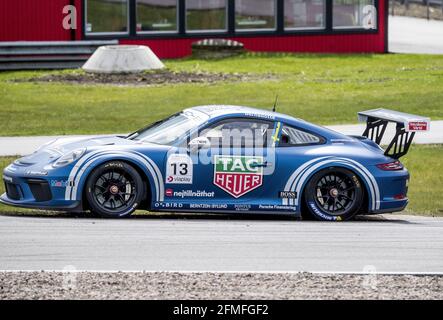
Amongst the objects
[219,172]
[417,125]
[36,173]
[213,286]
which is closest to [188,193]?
[219,172]

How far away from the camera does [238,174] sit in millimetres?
13414

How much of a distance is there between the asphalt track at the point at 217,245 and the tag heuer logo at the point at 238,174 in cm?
37

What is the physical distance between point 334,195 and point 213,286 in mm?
4233

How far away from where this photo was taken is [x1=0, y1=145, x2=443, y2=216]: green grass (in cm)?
1496

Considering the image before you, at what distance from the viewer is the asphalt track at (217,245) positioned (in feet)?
34.7

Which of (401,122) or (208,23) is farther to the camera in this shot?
(208,23)

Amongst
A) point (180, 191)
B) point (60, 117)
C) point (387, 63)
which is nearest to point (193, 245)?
point (180, 191)

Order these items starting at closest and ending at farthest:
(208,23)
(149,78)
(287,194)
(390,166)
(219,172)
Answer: (219,172), (287,194), (390,166), (149,78), (208,23)

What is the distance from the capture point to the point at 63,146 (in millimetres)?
13727

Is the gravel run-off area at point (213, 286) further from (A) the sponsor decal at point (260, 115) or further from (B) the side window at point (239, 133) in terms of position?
(A) the sponsor decal at point (260, 115)

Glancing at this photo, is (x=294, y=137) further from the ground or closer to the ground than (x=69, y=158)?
further from the ground

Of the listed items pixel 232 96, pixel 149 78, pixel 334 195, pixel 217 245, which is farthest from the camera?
pixel 149 78

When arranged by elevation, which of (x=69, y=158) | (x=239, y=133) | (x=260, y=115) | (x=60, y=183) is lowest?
(x=60, y=183)

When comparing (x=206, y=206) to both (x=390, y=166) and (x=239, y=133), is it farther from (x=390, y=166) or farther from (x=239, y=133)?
(x=390, y=166)
